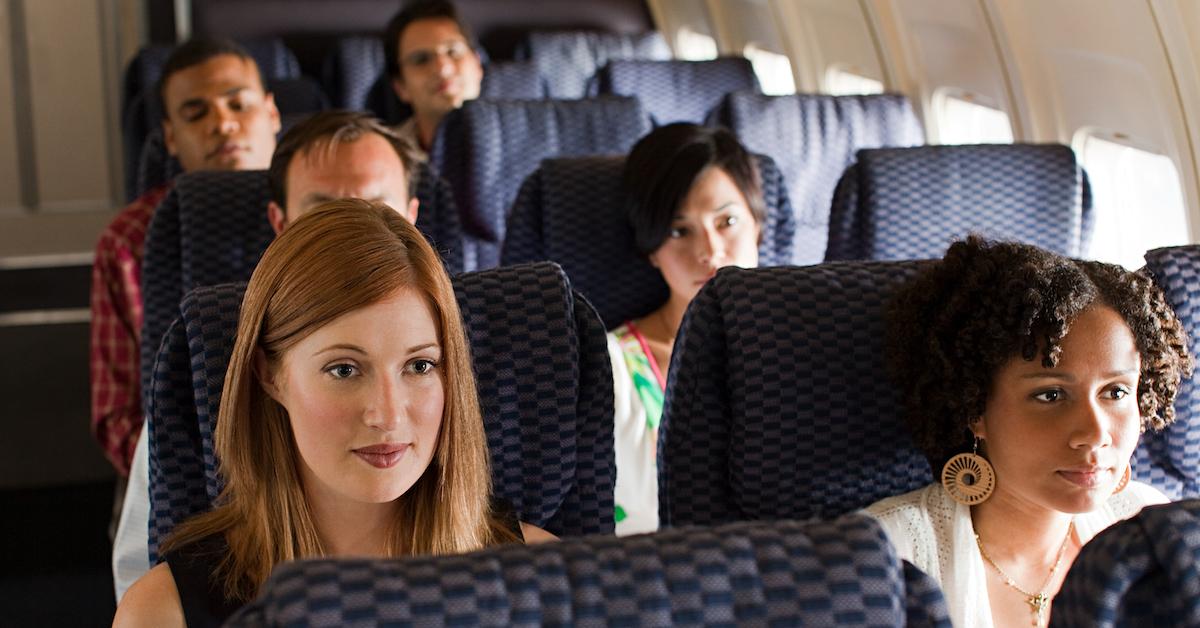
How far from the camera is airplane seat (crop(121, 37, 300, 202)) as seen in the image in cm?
473

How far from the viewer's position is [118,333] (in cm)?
310

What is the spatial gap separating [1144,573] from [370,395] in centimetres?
83

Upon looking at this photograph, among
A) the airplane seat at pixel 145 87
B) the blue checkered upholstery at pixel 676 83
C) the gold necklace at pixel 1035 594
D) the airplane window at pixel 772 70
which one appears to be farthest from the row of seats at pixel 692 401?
the airplane window at pixel 772 70

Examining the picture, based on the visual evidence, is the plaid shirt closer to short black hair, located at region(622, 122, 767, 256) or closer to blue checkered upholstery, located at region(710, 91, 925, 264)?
short black hair, located at region(622, 122, 767, 256)

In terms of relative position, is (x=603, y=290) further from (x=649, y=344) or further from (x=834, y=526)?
(x=834, y=526)

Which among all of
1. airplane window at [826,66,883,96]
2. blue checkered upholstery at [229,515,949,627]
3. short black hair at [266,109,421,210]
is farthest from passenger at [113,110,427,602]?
airplane window at [826,66,883,96]

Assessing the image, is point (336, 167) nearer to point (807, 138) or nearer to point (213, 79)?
point (213, 79)

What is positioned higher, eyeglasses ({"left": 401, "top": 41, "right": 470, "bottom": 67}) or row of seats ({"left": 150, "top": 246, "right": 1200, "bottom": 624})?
eyeglasses ({"left": 401, "top": 41, "right": 470, "bottom": 67})

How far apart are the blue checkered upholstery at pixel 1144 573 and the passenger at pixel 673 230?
5.18 feet

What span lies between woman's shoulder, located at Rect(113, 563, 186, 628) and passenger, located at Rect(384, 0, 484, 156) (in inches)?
133

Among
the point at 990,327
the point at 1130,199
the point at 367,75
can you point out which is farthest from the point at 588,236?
the point at 367,75

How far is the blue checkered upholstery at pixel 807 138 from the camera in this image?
3.99 m

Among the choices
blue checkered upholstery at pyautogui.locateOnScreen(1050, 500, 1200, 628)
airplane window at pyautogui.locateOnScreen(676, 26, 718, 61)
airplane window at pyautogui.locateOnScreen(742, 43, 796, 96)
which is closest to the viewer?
blue checkered upholstery at pyautogui.locateOnScreen(1050, 500, 1200, 628)

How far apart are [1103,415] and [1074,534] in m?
0.26
